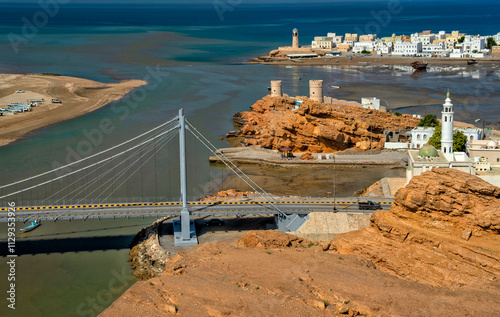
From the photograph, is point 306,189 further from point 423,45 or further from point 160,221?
point 423,45

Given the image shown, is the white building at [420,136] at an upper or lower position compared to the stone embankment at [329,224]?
upper

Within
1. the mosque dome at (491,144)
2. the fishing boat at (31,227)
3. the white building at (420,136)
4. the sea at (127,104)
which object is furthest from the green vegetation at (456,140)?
the fishing boat at (31,227)

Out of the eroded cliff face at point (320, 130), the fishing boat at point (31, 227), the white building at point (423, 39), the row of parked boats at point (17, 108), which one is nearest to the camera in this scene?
the fishing boat at point (31, 227)

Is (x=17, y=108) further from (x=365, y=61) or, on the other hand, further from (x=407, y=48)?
(x=407, y=48)

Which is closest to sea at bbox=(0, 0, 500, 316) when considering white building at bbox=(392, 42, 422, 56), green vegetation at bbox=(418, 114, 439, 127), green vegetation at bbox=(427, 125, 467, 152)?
green vegetation at bbox=(427, 125, 467, 152)

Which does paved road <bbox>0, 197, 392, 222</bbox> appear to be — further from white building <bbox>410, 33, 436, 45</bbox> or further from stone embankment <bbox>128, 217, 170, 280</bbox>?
white building <bbox>410, 33, 436, 45</bbox>

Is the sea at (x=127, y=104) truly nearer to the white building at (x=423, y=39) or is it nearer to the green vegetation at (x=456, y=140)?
the green vegetation at (x=456, y=140)

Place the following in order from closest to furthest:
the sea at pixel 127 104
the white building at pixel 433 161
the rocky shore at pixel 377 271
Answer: the rocky shore at pixel 377 271 < the sea at pixel 127 104 < the white building at pixel 433 161
